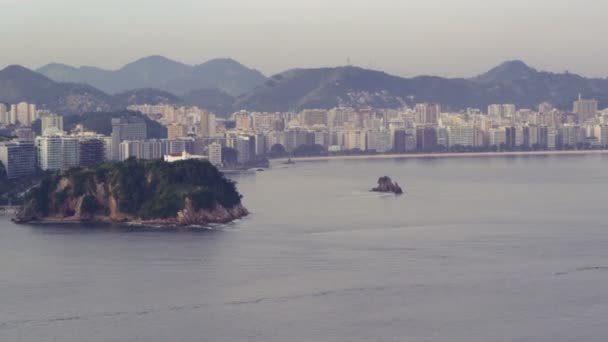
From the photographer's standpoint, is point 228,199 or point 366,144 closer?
point 228,199

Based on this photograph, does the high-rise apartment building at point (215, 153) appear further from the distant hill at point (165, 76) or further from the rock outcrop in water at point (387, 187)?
the distant hill at point (165, 76)

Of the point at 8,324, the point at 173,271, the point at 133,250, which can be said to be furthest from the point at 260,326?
the point at 133,250

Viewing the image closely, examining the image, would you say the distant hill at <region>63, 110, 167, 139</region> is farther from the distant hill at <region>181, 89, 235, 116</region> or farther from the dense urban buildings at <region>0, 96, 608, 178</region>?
the distant hill at <region>181, 89, 235, 116</region>

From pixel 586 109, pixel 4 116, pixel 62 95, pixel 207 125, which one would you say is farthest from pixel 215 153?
pixel 586 109

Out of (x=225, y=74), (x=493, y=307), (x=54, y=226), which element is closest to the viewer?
(x=493, y=307)

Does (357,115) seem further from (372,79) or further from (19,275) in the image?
(19,275)

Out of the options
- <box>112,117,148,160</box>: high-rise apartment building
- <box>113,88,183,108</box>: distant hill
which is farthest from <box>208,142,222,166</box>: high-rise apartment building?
<box>113,88,183,108</box>: distant hill
